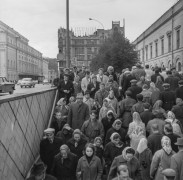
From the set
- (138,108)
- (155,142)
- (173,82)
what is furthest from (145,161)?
(173,82)

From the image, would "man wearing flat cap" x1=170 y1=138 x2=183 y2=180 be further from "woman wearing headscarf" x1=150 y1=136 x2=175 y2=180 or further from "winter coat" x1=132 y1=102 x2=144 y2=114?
"winter coat" x1=132 y1=102 x2=144 y2=114

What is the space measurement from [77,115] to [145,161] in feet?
11.0

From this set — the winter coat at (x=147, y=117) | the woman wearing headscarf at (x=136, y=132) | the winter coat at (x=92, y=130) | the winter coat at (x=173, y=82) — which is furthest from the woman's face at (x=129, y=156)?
the winter coat at (x=173, y=82)

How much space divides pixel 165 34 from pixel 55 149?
3697cm

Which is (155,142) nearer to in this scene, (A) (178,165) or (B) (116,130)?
(B) (116,130)

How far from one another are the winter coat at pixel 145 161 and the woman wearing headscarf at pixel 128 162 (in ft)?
1.74

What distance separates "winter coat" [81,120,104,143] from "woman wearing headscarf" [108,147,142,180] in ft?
7.63

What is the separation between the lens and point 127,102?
33.6ft

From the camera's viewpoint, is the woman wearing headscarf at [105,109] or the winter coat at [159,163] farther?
the woman wearing headscarf at [105,109]

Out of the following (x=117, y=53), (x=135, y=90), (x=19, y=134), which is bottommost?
(x=19, y=134)

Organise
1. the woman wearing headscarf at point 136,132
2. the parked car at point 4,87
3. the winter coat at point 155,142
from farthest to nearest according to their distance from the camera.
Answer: the parked car at point 4,87, the woman wearing headscarf at point 136,132, the winter coat at point 155,142

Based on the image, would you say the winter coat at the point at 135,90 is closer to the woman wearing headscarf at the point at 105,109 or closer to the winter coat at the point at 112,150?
the woman wearing headscarf at the point at 105,109

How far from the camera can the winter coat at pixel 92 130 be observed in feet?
28.6

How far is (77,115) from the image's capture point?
9.97m
